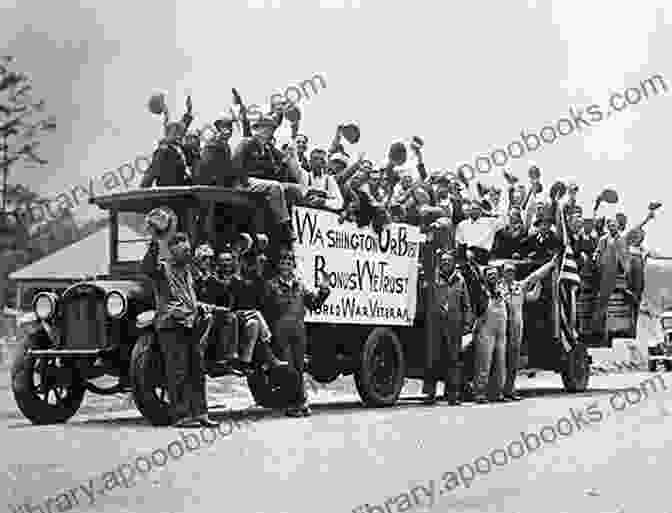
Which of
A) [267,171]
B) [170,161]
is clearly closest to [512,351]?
[267,171]

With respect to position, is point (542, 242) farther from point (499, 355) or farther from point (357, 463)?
point (357, 463)

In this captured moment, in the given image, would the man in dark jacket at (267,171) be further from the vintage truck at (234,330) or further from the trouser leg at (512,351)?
the trouser leg at (512,351)

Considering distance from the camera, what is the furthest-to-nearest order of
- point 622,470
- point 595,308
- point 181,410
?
1. point 595,308
2. point 181,410
3. point 622,470

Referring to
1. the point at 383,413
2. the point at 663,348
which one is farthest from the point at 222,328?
the point at 663,348

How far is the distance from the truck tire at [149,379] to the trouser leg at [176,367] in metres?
0.12

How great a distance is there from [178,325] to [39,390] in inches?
71.2

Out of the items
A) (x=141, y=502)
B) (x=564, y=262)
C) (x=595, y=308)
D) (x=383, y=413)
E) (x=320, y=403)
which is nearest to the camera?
(x=141, y=502)

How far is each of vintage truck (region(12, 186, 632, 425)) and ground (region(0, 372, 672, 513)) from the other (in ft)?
1.34

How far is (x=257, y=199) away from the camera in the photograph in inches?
493

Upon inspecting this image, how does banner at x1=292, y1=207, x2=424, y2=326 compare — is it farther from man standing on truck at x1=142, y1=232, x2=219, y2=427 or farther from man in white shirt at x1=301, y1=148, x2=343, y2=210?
man standing on truck at x1=142, y1=232, x2=219, y2=427

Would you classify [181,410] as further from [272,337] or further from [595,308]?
[595,308]

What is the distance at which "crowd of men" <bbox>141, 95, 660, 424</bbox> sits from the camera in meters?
12.1

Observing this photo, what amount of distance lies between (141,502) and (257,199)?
573cm

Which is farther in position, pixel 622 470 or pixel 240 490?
pixel 622 470
